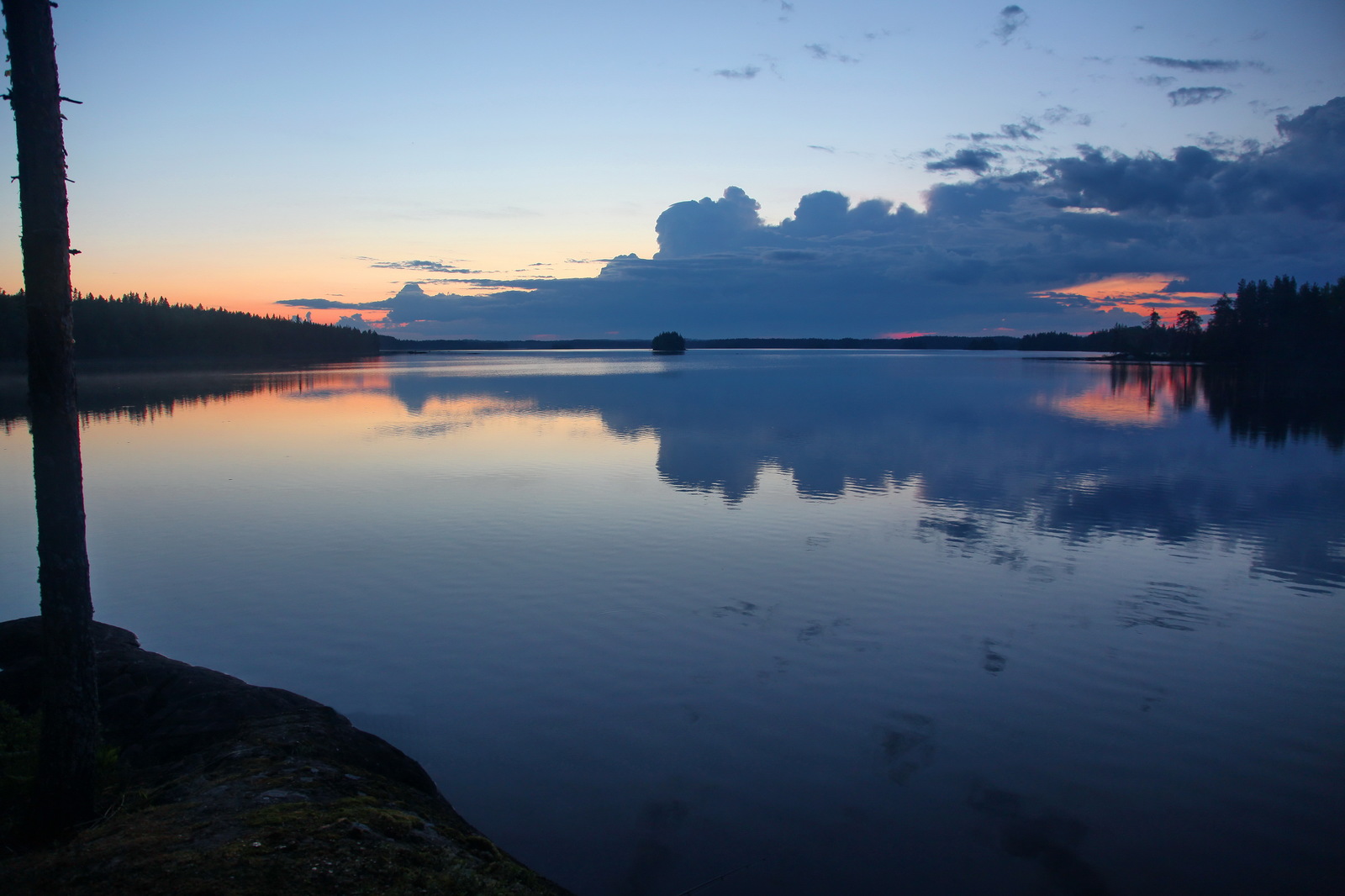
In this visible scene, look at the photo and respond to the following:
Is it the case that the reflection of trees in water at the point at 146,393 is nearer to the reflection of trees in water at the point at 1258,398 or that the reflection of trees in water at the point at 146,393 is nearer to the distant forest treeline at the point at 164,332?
the distant forest treeline at the point at 164,332

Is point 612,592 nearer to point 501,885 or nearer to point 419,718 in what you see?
point 419,718

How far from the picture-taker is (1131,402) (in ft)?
149

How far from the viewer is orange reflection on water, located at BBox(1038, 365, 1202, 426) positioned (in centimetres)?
3594

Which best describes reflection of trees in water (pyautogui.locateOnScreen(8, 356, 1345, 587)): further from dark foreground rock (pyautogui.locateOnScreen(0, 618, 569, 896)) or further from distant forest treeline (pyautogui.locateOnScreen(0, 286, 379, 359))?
distant forest treeline (pyautogui.locateOnScreen(0, 286, 379, 359))

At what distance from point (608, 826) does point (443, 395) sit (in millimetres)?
46834

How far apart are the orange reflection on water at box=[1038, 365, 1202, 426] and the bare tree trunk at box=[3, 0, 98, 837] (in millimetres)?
36282

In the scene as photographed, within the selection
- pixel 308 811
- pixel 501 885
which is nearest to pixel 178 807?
pixel 308 811

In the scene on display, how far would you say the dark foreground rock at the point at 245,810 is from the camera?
13.1ft

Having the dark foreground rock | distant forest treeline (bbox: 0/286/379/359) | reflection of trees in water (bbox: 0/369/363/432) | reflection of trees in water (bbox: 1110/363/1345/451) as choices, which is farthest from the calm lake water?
distant forest treeline (bbox: 0/286/379/359)

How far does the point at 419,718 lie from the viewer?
7258mm

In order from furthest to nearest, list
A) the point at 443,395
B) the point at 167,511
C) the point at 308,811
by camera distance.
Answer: the point at 443,395, the point at 167,511, the point at 308,811

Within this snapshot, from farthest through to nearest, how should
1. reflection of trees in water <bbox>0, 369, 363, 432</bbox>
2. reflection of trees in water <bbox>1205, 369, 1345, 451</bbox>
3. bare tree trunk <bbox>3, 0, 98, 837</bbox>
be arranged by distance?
reflection of trees in water <bbox>0, 369, 363, 432</bbox> < reflection of trees in water <bbox>1205, 369, 1345, 451</bbox> < bare tree trunk <bbox>3, 0, 98, 837</bbox>

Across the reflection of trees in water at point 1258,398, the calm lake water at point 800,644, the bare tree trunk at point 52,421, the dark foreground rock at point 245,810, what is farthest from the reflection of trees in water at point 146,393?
the reflection of trees in water at point 1258,398

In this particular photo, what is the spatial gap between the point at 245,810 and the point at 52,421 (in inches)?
109
